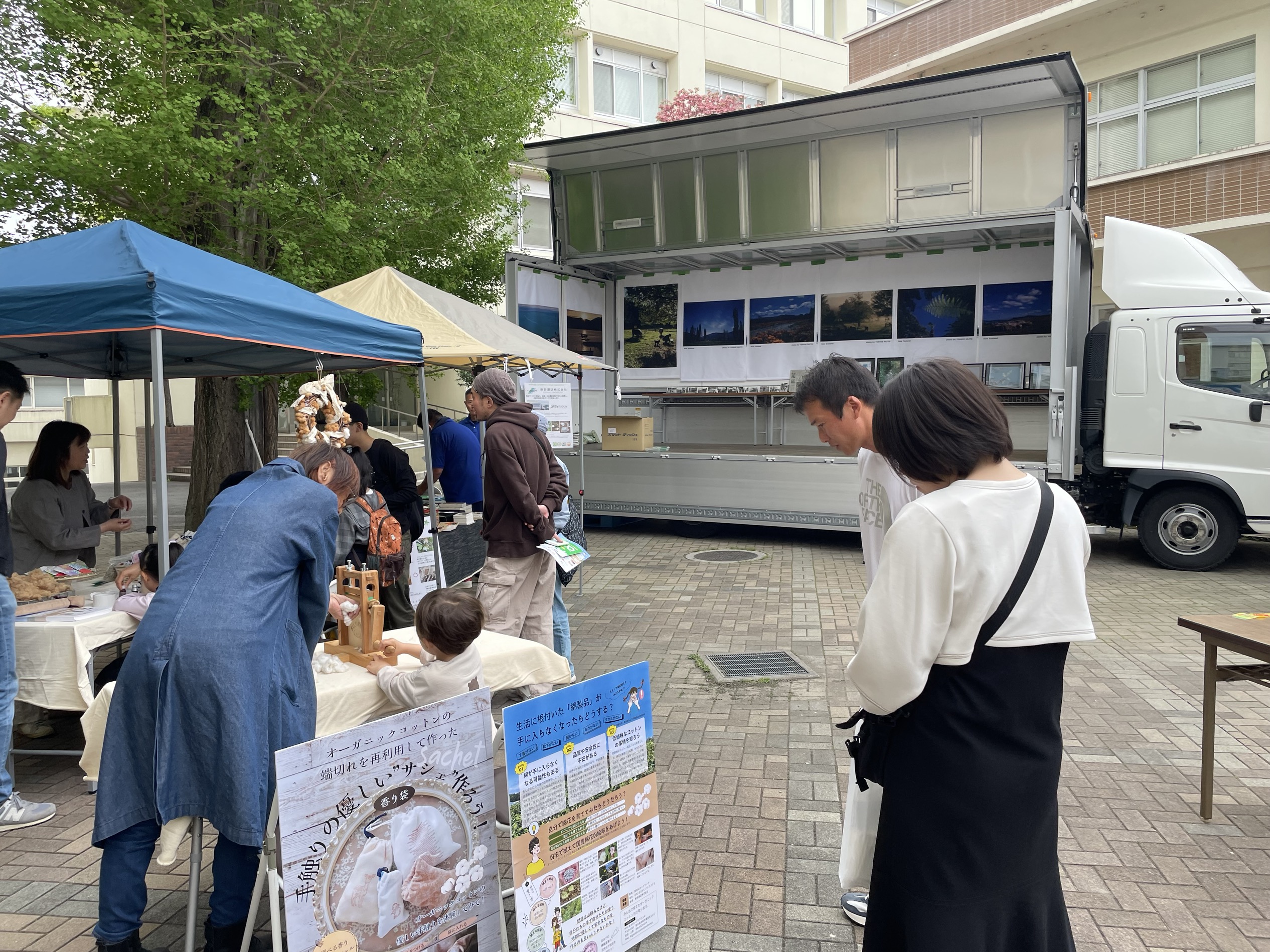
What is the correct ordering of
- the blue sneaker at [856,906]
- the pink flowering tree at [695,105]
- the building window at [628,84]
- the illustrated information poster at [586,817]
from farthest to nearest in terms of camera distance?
the building window at [628,84]
the pink flowering tree at [695,105]
the blue sneaker at [856,906]
the illustrated information poster at [586,817]

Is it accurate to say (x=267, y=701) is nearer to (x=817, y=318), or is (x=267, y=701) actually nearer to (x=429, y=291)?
(x=429, y=291)

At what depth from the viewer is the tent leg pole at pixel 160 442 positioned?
380cm

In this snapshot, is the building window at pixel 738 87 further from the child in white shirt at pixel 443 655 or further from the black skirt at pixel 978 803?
the black skirt at pixel 978 803

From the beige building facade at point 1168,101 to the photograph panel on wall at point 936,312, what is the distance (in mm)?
4766

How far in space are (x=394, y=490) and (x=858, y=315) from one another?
752cm

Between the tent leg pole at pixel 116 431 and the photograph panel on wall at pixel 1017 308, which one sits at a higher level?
the photograph panel on wall at pixel 1017 308

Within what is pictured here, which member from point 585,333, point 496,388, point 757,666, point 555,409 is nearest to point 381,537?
point 496,388

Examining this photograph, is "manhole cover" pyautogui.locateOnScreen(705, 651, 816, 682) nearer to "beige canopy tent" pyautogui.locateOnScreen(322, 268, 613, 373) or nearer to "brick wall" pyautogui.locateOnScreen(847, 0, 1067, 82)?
"beige canopy tent" pyautogui.locateOnScreen(322, 268, 613, 373)

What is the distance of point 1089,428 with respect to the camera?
32.9 feet

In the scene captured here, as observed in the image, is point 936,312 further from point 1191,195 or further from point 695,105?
point 695,105

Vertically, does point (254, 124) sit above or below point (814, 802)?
above

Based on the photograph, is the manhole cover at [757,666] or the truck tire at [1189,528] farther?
the truck tire at [1189,528]

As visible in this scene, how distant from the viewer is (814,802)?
4.14m

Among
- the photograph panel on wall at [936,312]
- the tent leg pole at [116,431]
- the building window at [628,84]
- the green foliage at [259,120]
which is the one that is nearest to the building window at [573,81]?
the building window at [628,84]
